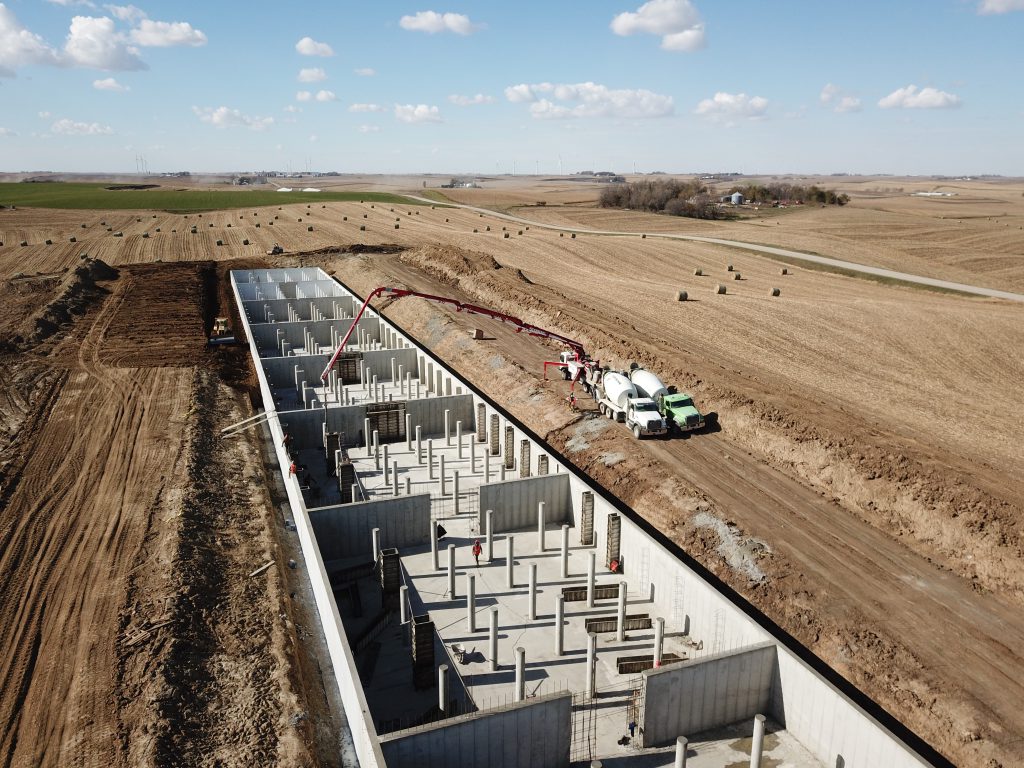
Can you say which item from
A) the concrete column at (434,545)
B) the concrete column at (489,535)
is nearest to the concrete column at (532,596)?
the concrete column at (489,535)

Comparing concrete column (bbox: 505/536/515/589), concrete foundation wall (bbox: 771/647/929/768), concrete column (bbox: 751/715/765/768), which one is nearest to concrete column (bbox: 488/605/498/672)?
concrete column (bbox: 505/536/515/589)

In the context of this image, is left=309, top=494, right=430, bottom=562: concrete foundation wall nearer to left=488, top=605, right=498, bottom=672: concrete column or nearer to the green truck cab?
left=488, top=605, right=498, bottom=672: concrete column

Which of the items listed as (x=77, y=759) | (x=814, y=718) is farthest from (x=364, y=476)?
(x=814, y=718)

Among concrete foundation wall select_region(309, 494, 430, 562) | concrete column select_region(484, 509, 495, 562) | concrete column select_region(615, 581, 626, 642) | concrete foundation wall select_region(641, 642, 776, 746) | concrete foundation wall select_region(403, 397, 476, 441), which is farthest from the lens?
concrete foundation wall select_region(403, 397, 476, 441)

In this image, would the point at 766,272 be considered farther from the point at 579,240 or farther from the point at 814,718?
the point at 814,718

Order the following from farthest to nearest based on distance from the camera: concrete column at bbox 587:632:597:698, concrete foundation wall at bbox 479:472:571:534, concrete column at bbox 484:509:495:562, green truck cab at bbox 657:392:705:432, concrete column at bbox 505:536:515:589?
green truck cab at bbox 657:392:705:432, concrete foundation wall at bbox 479:472:571:534, concrete column at bbox 484:509:495:562, concrete column at bbox 505:536:515:589, concrete column at bbox 587:632:597:698

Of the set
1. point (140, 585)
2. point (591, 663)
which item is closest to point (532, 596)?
point (591, 663)
